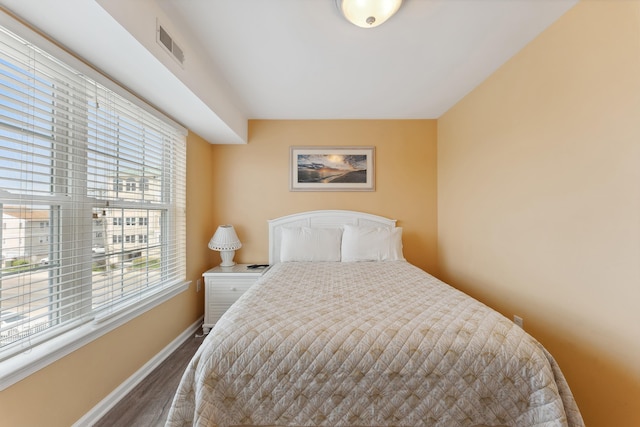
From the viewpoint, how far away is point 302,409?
980 mm

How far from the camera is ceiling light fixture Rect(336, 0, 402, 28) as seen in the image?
4.17 feet

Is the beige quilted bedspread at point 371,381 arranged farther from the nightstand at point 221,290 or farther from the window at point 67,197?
the nightstand at point 221,290

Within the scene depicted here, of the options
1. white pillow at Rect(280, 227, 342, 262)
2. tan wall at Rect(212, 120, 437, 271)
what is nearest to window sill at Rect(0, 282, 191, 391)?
white pillow at Rect(280, 227, 342, 262)

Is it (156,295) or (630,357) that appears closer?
(630,357)

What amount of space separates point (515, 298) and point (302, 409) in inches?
68.5

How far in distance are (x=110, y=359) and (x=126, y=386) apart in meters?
0.25

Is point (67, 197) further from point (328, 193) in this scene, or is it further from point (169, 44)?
point (328, 193)

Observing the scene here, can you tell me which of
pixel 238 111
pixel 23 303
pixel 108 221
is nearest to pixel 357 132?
pixel 238 111

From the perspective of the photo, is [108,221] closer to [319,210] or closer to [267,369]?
[267,369]

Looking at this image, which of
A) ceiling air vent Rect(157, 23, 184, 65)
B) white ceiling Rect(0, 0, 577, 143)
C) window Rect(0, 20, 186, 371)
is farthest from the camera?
ceiling air vent Rect(157, 23, 184, 65)

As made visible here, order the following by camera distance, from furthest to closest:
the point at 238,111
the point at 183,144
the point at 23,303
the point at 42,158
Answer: the point at 238,111, the point at 183,144, the point at 42,158, the point at 23,303

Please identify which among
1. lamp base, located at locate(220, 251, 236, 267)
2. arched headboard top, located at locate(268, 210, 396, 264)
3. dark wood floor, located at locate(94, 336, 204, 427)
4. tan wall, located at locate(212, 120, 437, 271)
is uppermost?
tan wall, located at locate(212, 120, 437, 271)

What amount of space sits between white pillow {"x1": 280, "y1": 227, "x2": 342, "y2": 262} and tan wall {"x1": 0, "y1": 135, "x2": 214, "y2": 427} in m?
1.00

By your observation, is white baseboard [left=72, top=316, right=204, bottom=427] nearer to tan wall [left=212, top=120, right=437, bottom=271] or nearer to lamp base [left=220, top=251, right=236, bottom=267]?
lamp base [left=220, top=251, right=236, bottom=267]
